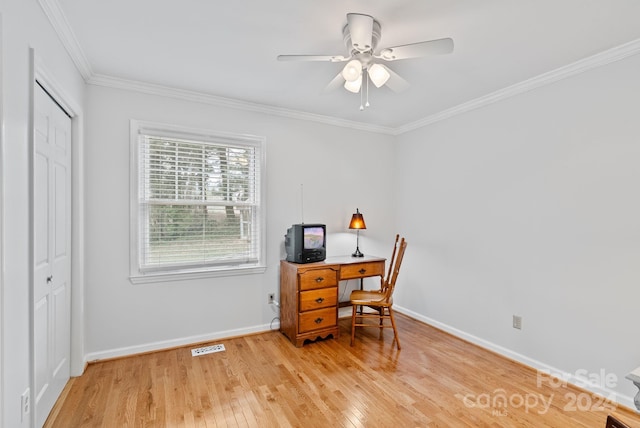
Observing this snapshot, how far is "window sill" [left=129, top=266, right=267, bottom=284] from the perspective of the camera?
9.29 feet

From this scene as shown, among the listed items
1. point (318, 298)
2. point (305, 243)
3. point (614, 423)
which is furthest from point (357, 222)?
point (614, 423)

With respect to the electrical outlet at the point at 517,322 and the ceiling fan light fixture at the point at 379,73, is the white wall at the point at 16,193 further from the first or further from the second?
the electrical outlet at the point at 517,322

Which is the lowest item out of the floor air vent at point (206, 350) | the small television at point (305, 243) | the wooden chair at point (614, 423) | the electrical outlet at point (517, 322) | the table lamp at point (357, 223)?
the floor air vent at point (206, 350)

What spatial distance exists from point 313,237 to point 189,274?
1292 mm

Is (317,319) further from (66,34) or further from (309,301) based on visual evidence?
(66,34)

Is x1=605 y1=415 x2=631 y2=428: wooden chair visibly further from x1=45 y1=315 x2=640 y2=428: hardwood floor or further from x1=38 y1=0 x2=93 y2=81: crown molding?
x1=38 y1=0 x2=93 y2=81: crown molding

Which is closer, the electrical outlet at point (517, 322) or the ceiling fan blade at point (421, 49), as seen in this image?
the ceiling fan blade at point (421, 49)

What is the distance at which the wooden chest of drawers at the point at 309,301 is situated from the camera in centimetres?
303

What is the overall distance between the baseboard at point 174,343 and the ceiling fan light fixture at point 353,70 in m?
2.68

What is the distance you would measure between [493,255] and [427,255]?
0.85 metres

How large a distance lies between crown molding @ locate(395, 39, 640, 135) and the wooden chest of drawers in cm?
216

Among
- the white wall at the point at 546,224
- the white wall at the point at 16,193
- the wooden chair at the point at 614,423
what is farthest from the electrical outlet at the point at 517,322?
the white wall at the point at 16,193

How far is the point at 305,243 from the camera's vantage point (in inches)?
126

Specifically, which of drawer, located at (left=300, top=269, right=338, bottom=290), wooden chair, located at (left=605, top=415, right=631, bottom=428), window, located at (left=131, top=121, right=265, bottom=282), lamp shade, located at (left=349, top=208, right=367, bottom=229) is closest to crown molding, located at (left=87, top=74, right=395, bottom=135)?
window, located at (left=131, top=121, right=265, bottom=282)
